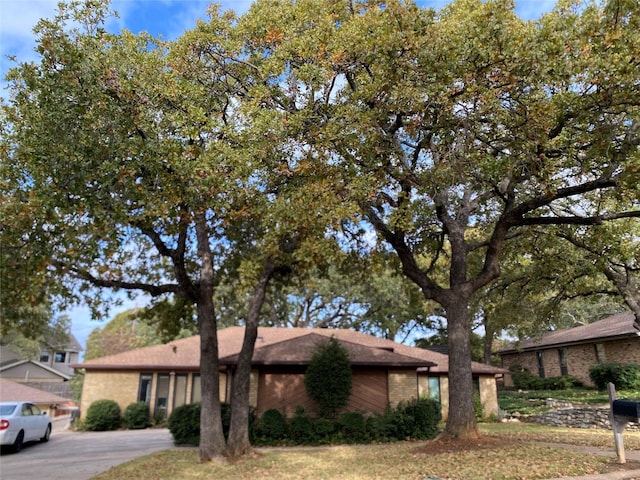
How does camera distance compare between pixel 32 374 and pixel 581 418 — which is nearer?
pixel 581 418

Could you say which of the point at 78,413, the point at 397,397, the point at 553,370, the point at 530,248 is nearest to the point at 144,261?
the point at 397,397

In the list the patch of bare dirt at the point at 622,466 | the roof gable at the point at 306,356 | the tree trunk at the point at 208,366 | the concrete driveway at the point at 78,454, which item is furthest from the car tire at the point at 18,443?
the patch of bare dirt at the point at 622,466

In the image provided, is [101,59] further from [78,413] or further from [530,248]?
[78,413]

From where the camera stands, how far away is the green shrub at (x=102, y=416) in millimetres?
22188

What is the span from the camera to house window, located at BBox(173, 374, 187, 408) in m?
24.0

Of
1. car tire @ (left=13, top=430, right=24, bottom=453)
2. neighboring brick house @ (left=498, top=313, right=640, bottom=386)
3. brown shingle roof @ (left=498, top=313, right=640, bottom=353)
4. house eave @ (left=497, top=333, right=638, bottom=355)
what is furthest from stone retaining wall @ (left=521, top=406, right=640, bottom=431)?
car tire @ (left=13, top=430, right=24, bottom=453)

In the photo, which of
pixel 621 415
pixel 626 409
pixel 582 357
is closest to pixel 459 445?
pixel 621 415

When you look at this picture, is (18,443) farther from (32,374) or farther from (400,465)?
(32,374)

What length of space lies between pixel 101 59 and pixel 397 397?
15.8 metres

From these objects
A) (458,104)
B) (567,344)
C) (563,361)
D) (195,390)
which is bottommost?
(195,390)

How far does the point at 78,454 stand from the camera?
1430 centimetres

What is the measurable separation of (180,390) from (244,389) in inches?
502

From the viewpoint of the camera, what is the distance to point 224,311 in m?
36.8

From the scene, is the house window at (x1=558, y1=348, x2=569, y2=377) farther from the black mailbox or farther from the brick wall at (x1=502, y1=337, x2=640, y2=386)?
the black mailbox
